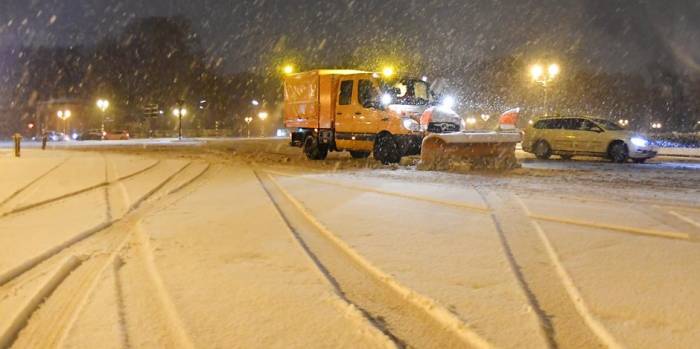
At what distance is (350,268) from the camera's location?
224 inches

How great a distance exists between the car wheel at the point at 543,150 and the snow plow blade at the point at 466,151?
5.44 metres

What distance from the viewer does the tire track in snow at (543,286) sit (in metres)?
3.98

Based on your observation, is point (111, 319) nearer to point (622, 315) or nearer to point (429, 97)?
point (622, 315)

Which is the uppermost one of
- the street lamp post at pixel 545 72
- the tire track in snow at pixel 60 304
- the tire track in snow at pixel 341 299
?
the street lamp post at pixel 545 72

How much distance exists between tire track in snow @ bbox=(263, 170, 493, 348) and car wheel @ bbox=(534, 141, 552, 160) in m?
16.6

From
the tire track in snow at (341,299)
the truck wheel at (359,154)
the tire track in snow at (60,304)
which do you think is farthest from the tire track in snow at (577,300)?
the truck wheel at (359,154)

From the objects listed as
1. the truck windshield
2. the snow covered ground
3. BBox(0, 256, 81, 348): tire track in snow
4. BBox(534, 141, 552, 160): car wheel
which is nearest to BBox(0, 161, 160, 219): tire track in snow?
the snow covered ground

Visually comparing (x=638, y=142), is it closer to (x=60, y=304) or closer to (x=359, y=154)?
(x=359, y=154)

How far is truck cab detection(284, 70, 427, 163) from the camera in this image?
1741cm

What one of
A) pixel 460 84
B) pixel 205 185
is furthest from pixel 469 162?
pixel 460 84

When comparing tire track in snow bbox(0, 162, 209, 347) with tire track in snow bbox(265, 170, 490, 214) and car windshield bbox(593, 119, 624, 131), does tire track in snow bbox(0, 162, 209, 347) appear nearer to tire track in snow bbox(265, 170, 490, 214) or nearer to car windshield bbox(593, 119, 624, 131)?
tire track in snow bbox(265, 170, 490, 214)

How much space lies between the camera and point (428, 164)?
1608cm

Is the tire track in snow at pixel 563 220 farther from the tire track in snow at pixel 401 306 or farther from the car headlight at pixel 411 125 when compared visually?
the car headlight at pixel 411 125

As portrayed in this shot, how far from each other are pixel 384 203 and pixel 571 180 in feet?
18.0
